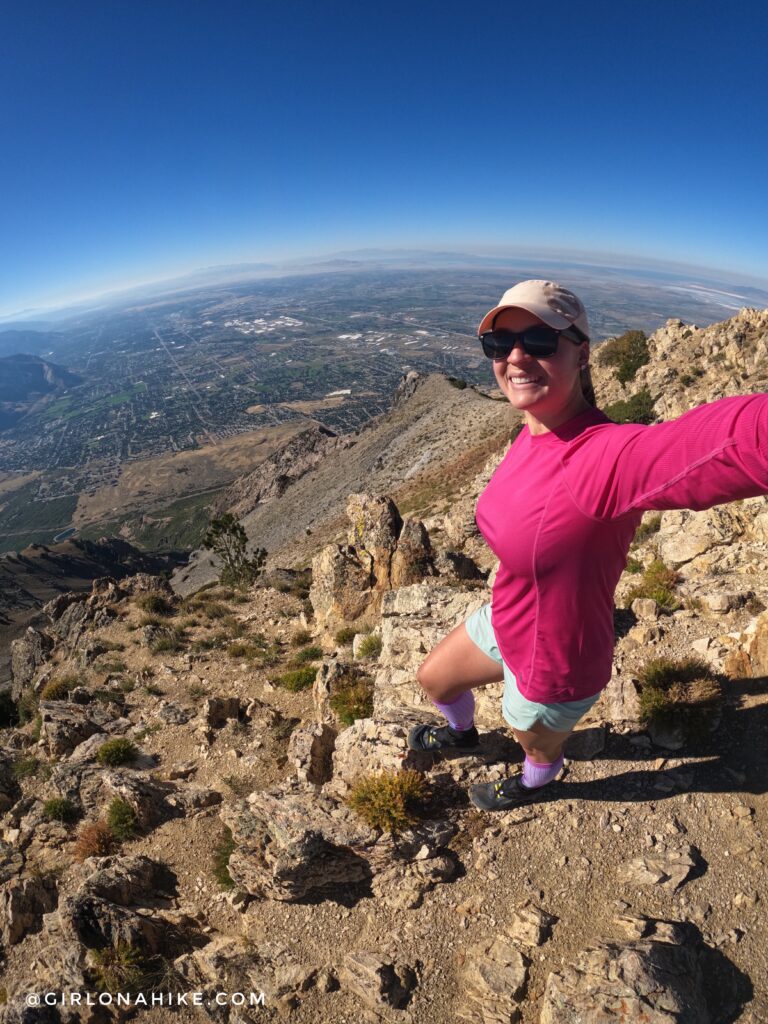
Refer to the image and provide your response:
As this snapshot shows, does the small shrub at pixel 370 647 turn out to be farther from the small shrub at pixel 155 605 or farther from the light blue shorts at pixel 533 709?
the small shrub at pixel 155 605

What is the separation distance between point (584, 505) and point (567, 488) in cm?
13

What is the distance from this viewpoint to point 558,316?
9.39 feet

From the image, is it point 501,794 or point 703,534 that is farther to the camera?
point 703,534

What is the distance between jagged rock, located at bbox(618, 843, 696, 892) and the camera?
4891 mm

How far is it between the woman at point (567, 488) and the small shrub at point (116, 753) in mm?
9194

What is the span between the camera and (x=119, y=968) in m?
5.54

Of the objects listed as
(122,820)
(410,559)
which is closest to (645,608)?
(410,559)

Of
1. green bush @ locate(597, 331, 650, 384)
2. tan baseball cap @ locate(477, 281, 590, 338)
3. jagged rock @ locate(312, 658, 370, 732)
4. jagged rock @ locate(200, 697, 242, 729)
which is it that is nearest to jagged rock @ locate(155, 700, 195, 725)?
jagged rock @ locate(200, 697, 242, 729)

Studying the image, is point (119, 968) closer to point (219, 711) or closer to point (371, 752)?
point (371, 752)

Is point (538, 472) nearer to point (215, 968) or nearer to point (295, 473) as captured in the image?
point (215, 968)

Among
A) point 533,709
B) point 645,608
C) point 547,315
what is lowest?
point 645,608

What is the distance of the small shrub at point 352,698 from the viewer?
835 cm

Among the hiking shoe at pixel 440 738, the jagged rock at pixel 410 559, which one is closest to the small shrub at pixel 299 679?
the jagged rock at pixel 410 559

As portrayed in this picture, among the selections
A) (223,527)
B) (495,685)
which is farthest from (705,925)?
(223,527)
